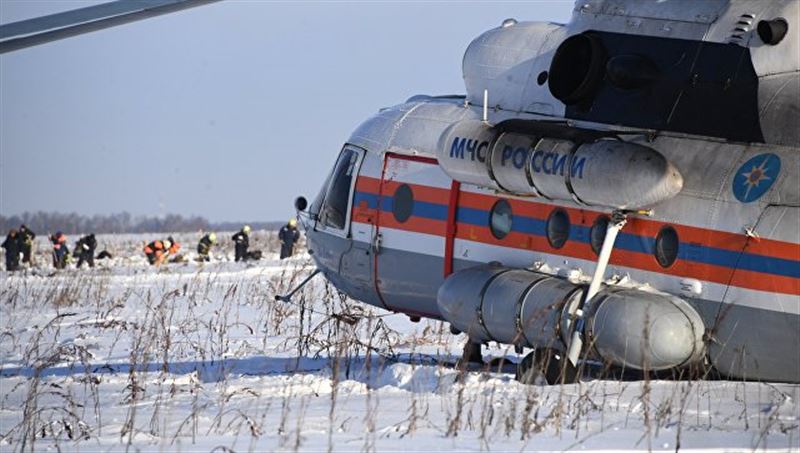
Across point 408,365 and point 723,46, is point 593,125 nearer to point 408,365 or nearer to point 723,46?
point 723,46

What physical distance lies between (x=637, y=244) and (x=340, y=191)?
192 inches

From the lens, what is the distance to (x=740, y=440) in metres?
8.31

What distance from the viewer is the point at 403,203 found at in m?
14.5

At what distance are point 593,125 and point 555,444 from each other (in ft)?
14.8

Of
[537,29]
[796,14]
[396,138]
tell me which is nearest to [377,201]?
[396,138]

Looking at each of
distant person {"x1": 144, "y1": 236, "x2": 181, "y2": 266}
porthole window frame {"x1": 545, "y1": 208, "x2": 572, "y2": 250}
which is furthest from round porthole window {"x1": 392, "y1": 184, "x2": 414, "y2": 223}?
distant person {"x1": 144, "y1": 236, "x2": 181, "y2": 266}

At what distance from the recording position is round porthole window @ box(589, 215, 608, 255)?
1211cm

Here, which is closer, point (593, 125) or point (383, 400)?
point (383, 400)

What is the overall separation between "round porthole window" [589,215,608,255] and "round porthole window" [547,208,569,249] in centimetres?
36

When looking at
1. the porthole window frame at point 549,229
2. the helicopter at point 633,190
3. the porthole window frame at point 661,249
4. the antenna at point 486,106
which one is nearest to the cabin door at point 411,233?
the helicopter at point 633,190

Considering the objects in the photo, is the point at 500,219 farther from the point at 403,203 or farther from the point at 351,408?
the point at 351,408

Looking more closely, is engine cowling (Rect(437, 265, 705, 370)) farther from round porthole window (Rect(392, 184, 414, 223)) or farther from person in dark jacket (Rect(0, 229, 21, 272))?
person in dark jacket (Rect(0, 229, 21, 272))

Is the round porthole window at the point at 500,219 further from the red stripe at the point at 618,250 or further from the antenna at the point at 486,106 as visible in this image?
the antenna at the point at 486,106

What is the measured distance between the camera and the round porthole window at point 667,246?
11.4 m
